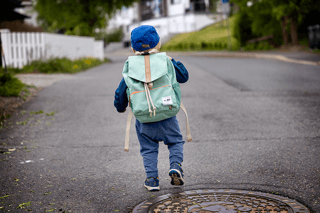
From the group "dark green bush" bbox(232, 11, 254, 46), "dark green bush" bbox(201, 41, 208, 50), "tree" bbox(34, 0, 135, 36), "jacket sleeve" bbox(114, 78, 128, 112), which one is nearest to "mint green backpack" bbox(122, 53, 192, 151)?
"jacket sleeve" bbox(114, 78, 128, 112)

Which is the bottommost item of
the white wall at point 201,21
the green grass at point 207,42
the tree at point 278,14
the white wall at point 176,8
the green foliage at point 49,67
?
the green foliage at point 49,67

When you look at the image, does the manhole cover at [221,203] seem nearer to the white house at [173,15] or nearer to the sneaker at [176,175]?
the sneaker at [176,175]

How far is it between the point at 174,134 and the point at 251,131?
2.59 meters

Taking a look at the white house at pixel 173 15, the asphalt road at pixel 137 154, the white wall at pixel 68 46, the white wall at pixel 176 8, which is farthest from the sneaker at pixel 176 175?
the white wall at pixel 176 8

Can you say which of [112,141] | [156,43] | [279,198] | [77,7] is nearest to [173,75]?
[156,43]

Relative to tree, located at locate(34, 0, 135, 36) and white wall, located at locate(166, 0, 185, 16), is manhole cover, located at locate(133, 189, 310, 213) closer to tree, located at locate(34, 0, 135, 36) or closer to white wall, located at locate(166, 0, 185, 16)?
tree, located at locate(34, 0, 135, 36)

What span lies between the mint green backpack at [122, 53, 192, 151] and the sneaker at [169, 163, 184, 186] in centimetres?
42

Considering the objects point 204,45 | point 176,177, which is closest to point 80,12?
point 204,45

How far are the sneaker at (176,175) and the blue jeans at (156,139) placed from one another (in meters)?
0.06

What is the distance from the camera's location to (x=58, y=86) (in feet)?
38.0

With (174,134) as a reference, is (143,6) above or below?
above

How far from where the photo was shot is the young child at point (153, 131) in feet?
11.1

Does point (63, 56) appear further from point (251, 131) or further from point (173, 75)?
point (173, 75)

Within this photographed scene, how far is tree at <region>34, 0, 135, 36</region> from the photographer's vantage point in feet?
93.2
